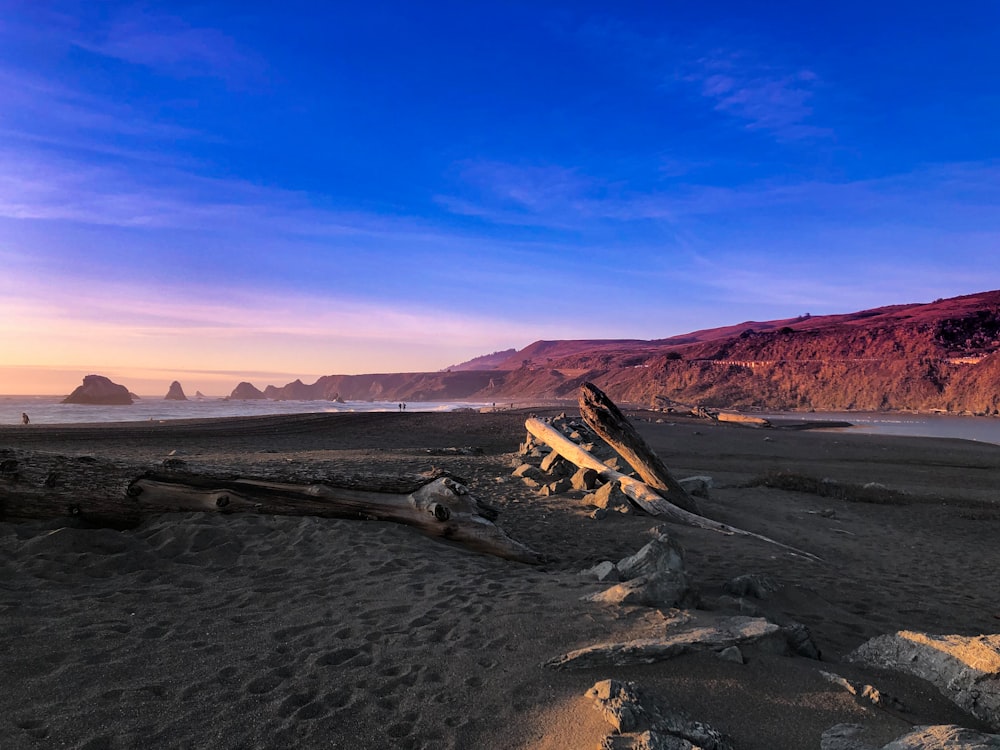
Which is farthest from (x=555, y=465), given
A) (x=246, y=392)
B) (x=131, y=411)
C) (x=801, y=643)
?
(x=246, y=392)

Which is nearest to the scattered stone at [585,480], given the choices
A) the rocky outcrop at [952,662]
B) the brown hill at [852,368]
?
the rocky outcrop at [952,662]

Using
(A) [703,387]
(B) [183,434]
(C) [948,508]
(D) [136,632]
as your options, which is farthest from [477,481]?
(A) [703,387]

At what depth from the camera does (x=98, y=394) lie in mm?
60156

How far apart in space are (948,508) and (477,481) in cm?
980

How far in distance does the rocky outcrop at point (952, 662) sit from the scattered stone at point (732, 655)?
1219 mm

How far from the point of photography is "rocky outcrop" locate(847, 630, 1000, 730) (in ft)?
10.1

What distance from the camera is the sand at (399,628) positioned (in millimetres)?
2666

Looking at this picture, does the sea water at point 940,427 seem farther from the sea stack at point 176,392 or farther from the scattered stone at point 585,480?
the sea stack at point 176,392

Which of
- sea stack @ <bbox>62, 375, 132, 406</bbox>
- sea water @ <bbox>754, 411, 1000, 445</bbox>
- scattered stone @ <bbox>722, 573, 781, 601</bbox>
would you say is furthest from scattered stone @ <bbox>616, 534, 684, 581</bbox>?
sea stack @ <bbox>62, 375, 132, 406</bbox>

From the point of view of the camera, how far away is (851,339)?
181 ft

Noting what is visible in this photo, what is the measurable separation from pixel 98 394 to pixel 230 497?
2738 inches

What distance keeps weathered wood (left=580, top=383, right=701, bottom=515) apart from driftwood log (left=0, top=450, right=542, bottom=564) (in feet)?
9.90

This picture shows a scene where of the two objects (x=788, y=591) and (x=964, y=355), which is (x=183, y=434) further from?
(x=964, y=355)

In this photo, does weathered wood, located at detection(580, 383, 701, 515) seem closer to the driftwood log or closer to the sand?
the sand
